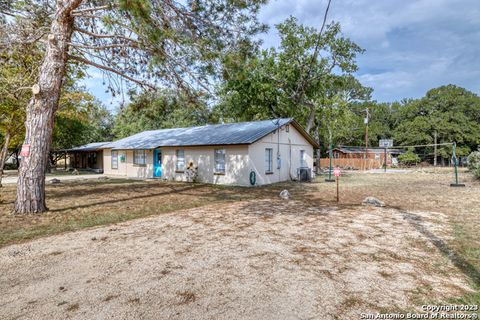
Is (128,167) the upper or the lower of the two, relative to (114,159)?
lower

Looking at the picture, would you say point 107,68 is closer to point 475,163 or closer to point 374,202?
point 374,202

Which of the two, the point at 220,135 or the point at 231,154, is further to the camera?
the point at 220,135

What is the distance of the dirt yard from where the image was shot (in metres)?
3.06

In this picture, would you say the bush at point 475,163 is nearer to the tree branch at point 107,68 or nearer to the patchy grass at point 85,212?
the patchy grass at point 85,212

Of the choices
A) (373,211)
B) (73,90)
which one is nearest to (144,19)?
(373,211)

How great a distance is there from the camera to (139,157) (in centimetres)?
2175

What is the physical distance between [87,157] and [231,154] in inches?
856

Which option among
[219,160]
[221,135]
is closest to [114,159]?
[221,135]

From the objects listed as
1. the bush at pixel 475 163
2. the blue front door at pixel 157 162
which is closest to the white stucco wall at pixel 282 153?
the blue front door at pixel 157 162

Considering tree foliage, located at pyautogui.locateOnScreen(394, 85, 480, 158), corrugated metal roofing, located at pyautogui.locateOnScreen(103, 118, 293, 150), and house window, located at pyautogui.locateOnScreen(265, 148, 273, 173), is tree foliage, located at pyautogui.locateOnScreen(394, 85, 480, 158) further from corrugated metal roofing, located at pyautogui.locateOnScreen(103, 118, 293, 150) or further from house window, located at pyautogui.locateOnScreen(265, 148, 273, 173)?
house window, located at pyautogui.locateOnScreen(265, 148, 273, 173)

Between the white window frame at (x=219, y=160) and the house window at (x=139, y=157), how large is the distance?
7.58 m

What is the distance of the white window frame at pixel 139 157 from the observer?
21.4 m

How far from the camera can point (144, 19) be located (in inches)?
240

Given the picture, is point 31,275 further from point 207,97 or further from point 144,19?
point 207,97
